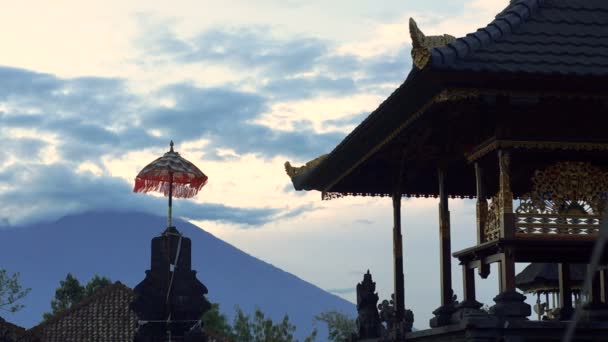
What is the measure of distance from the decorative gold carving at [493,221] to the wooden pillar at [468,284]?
88 centimetres

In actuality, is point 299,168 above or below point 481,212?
above

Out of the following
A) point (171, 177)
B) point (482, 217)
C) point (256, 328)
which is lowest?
point (482, 217)

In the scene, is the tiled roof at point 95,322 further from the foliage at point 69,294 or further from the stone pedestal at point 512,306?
the stone pedestal at point 512,306

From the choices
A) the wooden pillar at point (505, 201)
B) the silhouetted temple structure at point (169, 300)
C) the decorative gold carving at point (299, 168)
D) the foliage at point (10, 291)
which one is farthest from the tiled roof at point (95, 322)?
the wooden pillar at point (505, 201)

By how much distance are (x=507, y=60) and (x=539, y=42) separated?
985mm

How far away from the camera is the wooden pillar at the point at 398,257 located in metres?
19.2

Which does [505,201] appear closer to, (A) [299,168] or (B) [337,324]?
(A) [299,168]

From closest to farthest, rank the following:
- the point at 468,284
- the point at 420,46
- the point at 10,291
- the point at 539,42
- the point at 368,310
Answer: the point at 420,46 → the point at 539,42 → the point at 468,284 → the point at 368,310 → the point at 10,291

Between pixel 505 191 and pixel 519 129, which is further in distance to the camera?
pixel 519 129

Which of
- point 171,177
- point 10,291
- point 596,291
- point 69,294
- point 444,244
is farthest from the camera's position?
point 69,294

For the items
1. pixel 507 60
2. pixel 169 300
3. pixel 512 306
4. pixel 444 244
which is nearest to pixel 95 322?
pixel 169 300

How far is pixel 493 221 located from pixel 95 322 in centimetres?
3008

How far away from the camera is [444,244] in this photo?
1725 centimetres

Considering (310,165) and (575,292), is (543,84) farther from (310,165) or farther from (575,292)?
(575,292)
